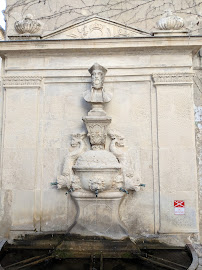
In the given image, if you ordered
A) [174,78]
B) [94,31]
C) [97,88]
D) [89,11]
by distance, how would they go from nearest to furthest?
[97,88]
[174,78]
[94,31]
[89,11]

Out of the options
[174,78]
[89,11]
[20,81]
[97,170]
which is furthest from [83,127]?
[89,11]

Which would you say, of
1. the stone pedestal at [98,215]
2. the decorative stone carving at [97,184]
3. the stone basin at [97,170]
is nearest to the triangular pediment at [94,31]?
the stone basin at [97,170]

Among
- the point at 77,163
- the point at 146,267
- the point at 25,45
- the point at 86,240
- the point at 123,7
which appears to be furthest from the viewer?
the point at 123,7

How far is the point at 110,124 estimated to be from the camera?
5570mm

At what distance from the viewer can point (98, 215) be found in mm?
5117

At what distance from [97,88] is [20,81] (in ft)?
5.35

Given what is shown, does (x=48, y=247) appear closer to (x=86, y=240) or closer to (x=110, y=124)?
(x=86, y=240)

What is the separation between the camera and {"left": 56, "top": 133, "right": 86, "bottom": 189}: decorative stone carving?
17.1ft

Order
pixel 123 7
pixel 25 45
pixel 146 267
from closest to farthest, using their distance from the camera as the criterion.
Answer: pixel 146 267, pixel 25 45, pixel 123 7

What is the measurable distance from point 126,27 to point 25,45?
2.08 meters

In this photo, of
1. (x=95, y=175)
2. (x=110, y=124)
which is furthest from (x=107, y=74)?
(x=95, y=175)

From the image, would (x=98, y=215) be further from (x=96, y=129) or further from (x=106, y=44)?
(x=106, y=44)

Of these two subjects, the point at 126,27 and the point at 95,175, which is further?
the point at 126,27

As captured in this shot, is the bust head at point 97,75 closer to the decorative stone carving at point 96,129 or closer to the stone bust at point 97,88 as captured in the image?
the stone bust at point 97,88
